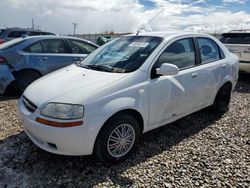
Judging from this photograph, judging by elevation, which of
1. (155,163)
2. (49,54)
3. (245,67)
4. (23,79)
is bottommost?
(155,163)

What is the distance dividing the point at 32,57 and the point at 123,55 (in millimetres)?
3267

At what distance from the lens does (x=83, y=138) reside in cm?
287

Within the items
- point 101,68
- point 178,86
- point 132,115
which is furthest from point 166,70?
point 101,68

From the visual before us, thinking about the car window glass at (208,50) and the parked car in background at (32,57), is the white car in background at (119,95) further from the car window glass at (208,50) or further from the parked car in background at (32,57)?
the parked car in background at (32,57)

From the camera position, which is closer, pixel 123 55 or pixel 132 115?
pixel 132 115

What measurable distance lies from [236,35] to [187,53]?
16.1ft

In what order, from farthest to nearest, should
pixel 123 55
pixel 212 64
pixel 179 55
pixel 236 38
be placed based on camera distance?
pixel 236 38, pixel 212 64, pixel 179 55, pixel 123 55

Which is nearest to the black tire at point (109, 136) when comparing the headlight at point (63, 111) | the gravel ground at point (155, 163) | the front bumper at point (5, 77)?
the gravel ground at point (155, 163)

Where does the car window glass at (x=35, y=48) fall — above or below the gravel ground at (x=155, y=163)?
above

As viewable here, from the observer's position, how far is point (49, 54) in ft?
21.1

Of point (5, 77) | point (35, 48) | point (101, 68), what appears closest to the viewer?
point (101, 68)

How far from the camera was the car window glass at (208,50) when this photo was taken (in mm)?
4398

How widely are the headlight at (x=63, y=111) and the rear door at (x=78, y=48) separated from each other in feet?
12.8

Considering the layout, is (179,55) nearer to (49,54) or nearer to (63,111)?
(63,111)
